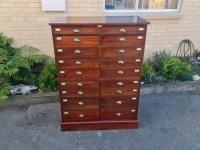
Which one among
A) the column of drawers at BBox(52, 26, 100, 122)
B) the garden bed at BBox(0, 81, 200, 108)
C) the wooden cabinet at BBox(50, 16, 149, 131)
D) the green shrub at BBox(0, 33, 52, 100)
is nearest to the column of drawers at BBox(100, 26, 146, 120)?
the wooden cabinet at BBox(50, 16, 149, 131)

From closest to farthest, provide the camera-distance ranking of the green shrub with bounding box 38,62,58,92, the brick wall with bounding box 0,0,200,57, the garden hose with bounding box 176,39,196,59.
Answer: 1. the green shrub with bounding box 38,62,58,92
2. the brick wall with bounding box 0,0,200,57
3. the garden hose with bounding box 176,39,196,59

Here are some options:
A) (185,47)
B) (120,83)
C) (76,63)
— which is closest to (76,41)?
(76,63)

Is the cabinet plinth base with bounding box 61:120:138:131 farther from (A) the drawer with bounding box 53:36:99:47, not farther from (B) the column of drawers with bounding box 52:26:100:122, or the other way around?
(A) the drawer with bounding box 53:36:99:47

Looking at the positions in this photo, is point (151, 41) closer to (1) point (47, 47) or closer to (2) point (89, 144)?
(1) point (47, 47)

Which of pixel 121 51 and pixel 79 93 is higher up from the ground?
pixel 121 51

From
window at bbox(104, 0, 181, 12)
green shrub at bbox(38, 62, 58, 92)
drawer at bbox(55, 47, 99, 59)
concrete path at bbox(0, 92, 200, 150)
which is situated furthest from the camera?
window at bbox(104, 0, 181, 12)

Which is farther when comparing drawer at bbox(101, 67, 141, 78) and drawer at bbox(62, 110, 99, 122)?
drawer at bbox(62, 110, 99, 122)

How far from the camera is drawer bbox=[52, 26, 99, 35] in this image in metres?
2.12

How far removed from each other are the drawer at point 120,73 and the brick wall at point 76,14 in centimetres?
175

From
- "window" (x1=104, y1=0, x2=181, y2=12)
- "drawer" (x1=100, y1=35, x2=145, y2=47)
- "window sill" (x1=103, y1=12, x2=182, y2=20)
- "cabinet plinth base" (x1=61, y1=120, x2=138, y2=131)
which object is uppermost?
"window" (x1=104, y1=0, x2=181, y2=12)

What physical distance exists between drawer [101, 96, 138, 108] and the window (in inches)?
80.2

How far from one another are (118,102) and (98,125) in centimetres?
46

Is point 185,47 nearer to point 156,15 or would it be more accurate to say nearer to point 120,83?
point 156,15

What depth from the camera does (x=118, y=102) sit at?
2609mm
